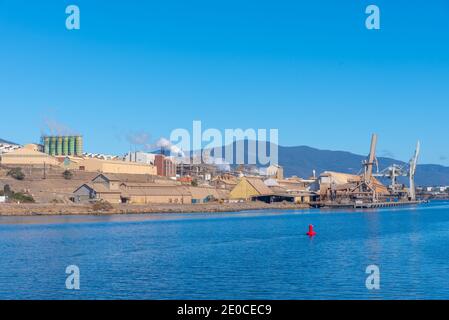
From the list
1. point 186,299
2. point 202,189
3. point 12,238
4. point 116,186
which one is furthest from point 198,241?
point 202,189

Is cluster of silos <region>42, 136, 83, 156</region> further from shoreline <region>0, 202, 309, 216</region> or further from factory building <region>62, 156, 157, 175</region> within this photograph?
shoreline <region>0, 202, 309, 216</region>

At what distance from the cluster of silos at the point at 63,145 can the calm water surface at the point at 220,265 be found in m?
50.2

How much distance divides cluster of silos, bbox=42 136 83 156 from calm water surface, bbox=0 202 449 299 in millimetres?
50166

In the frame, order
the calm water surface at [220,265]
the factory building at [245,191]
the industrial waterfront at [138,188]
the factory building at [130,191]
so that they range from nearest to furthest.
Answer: the calm water surface at [220,265] < the industrial waterfront at [138,188] < the factory building at [130,191] < the factory building at [245,191]

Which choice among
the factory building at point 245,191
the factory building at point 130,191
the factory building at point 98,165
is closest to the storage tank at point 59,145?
the factory building at point 98,165

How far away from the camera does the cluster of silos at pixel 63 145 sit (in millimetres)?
71625

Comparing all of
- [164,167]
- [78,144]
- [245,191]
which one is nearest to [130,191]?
[245,191]

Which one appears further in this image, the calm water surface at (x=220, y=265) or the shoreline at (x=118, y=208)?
the shoreline at (x=118, y=208)

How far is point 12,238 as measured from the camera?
19922mm

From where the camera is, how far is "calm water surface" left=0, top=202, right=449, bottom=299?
10.6 metres

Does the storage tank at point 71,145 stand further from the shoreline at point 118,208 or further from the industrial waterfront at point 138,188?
the shoreline at point 118,208

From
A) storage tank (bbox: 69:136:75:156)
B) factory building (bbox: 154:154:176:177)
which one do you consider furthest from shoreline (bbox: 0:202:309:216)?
storage tank (bbox: 69:136:75:156)
